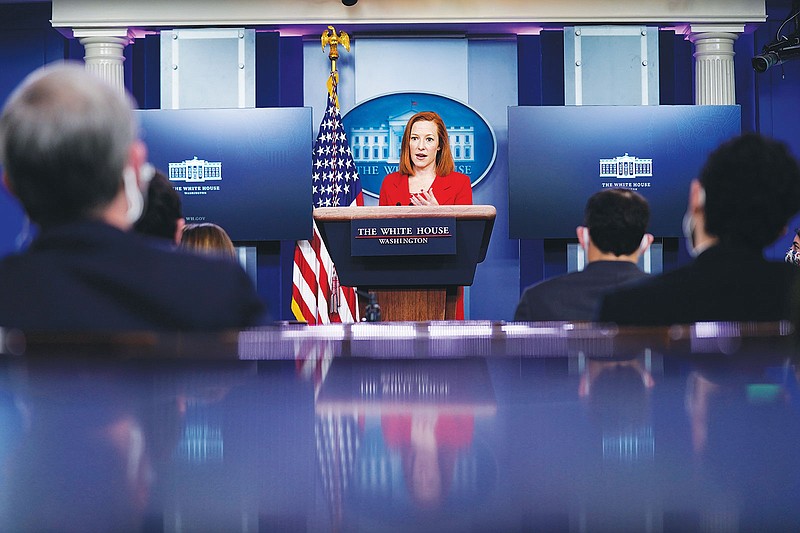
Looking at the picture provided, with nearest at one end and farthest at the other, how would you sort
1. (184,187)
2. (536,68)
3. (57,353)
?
1. (57,353)
2. (184,187)
3. (536,68)

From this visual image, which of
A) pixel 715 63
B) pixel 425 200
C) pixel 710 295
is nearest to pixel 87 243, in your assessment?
pixel 710 295

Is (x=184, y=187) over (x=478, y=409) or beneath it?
over

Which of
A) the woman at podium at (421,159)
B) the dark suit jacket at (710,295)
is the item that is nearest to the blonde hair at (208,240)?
the dark suit jacket at (710,295)

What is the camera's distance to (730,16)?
550 cm

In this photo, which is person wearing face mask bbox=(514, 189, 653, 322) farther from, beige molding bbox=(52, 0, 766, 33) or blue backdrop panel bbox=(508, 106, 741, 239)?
beige molding bbox=(52, 0, 766, 33)

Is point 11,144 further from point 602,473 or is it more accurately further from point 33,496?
point 602,473

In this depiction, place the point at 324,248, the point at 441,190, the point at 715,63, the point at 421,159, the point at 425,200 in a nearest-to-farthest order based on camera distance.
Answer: the point at 425,200 < the point at 441,190 < the point at 421,159 < the point at 324,248 < the point at 715,63

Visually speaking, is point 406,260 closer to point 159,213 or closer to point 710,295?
point 159,213

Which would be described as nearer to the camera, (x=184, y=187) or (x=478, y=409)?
(x=478, y=409)

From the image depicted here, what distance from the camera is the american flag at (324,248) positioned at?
477 cm

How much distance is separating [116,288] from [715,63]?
217 inches

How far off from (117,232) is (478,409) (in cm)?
32

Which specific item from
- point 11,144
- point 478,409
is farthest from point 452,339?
point 11,144

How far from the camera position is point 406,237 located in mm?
2848
